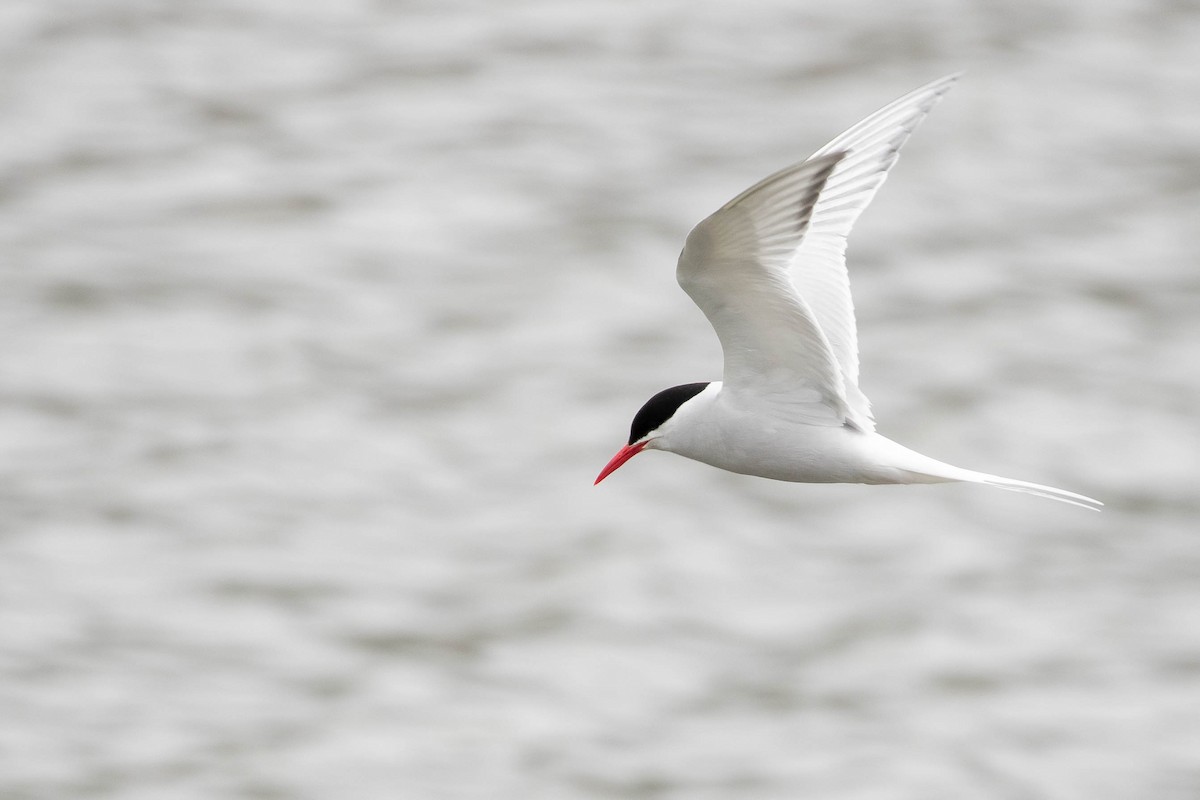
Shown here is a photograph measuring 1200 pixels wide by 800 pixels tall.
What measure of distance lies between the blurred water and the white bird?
936 cm

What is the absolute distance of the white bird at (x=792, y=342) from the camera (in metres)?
6.81

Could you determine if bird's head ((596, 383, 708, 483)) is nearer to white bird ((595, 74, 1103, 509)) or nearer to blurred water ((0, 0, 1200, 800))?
white bird ((595, 74, 1103, 509))

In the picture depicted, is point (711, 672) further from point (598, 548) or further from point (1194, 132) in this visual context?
point (1194, 132)

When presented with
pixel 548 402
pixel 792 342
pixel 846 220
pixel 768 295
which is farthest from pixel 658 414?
pixel 548 402

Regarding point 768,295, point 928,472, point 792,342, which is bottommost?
point 928,472

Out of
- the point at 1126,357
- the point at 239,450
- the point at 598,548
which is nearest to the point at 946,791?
the point at 598,548

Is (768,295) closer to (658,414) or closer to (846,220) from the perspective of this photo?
(846,220)

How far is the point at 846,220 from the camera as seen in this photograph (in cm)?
758

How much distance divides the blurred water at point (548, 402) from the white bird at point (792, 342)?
9.36 m

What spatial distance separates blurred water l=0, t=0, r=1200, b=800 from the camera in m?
16.9

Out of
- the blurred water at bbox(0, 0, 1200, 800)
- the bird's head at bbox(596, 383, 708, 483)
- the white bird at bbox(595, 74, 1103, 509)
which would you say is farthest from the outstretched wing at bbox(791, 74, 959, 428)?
the blurred water at bbox(0, 0, 1200, 800)

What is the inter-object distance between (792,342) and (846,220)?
648 millimetres

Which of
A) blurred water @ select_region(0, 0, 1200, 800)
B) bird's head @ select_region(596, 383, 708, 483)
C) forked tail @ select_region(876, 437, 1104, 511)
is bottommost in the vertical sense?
blurred water @ select_region(0, 0, 1200, 800)

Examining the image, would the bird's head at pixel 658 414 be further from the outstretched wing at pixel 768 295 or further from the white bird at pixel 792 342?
the outstretched wing at pixel 768 295
